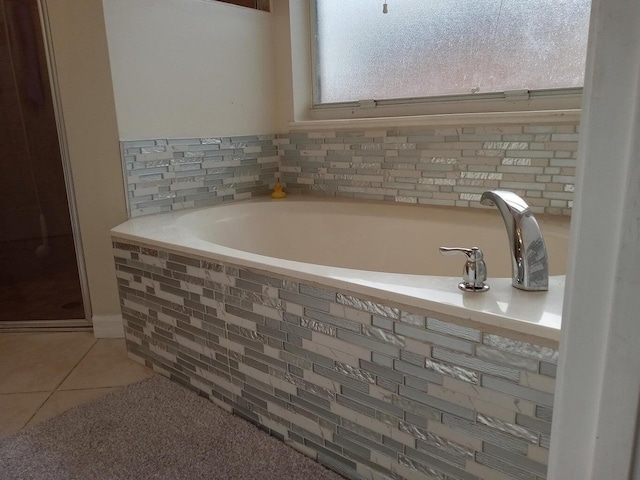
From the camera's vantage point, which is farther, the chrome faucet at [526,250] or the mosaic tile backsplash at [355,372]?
the chrome faucet at [526,250]

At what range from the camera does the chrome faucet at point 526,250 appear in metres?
0.99

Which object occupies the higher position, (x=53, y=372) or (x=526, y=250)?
(x=526, y=250)

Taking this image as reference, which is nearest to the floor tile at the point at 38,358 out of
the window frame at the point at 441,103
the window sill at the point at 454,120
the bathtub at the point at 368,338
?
the bathtub at the point at 368,338

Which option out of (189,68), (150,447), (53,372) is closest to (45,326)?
(53,372)

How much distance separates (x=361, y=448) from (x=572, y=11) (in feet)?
5.26

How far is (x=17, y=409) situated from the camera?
1.61 metres

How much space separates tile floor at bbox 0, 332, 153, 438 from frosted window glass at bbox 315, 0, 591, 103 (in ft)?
5.25

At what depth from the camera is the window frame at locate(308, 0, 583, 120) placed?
172 cm

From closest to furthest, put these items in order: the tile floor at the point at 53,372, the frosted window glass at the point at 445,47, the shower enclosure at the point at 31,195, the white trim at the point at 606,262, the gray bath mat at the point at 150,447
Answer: the white trim at the point at 606,262 < the gray bath mat at the point at 150,447 < the tile floor at the point at 53,372 < the frosted window glass at the point at 445,47 < the shower enclosure at the point at 31,195

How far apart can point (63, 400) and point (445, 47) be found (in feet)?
6.60

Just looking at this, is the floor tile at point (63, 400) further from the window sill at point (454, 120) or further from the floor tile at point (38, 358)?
the window sill at point (454, 120)

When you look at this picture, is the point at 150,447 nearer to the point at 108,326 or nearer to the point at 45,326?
the point at 108,326

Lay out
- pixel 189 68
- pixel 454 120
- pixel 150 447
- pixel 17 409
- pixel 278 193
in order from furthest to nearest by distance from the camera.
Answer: pixel 278 193, pixel 189 68, pixel 454 120, pixel 17 409, pixel 150 447

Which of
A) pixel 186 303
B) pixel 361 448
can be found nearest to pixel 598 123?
pixel 361 448
